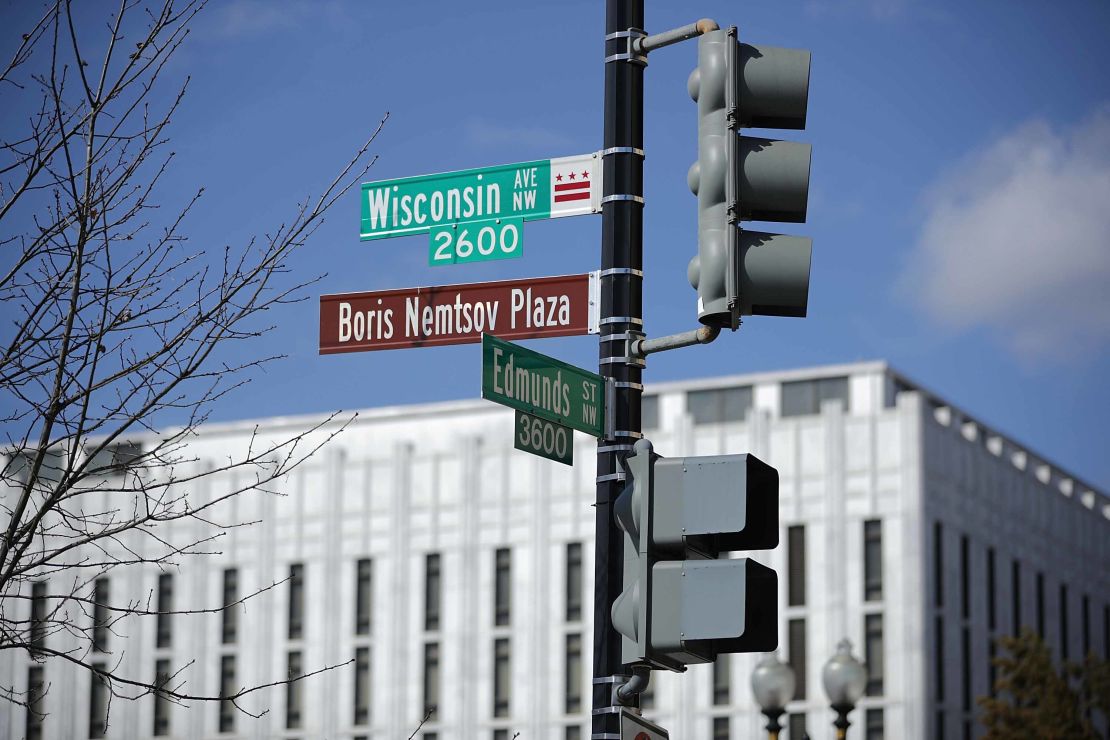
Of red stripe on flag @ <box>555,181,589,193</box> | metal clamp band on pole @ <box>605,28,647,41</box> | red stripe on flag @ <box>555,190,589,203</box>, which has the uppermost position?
metal clamp band on pole @ <box>605,28,647,41</box>

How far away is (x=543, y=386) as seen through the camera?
8.52 m

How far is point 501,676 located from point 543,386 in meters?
54.7

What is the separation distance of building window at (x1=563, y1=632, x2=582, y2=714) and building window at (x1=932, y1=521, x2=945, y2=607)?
11830mm

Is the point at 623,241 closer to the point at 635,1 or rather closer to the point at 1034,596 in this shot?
the point at 635,1

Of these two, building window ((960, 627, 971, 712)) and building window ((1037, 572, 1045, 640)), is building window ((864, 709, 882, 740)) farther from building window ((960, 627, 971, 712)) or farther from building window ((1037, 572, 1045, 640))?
building window ((1037, 572, 1045, 640))

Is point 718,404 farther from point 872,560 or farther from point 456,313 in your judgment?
point 456,313

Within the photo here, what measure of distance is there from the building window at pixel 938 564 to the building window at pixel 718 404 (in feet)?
28.3

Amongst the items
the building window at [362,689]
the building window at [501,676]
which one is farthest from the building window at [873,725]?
the building window at [362,689]

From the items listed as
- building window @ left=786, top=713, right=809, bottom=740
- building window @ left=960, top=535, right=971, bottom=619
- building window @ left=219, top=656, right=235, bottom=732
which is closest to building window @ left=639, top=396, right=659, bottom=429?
building window @ left=960, top=535, right=971, bottom=619

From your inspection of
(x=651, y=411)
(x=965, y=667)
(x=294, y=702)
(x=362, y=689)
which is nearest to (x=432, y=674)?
(x=362, y=689)

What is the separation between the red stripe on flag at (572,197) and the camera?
30.0ft

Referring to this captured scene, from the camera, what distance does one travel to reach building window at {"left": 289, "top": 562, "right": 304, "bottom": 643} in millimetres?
65312

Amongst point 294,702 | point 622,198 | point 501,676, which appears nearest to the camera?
point 622,198

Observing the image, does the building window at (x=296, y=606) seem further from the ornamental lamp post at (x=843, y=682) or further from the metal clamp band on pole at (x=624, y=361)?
the metal clamp band on pole at (x=624, y=361)
